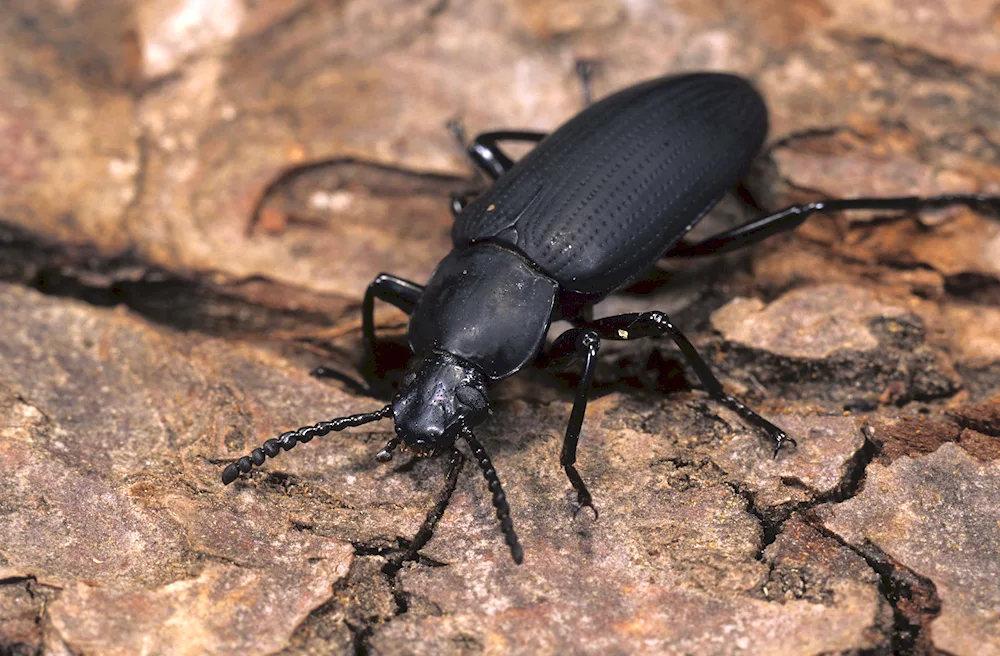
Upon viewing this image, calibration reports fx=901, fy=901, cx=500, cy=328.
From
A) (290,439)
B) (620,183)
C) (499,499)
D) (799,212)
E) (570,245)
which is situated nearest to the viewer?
A: (499,499)

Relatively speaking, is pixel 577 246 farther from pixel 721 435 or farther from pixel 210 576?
pixel 210 576

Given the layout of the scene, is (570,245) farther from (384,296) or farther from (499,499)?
(499,499)

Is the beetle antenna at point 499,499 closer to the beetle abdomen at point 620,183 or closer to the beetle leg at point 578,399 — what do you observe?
the beetle leg at point 578,399

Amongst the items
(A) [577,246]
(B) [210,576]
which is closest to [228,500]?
(B) [210,576]

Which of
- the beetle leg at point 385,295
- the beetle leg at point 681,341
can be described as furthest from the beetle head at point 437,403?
the beetle leg at point 681,341

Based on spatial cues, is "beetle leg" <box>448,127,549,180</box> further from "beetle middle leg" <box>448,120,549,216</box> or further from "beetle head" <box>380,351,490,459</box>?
"beetle head" <box>380,351,490,459</box>

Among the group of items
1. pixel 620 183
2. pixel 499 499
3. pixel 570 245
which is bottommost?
pixel 499 499

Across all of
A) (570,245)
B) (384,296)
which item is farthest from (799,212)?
(384,296)
